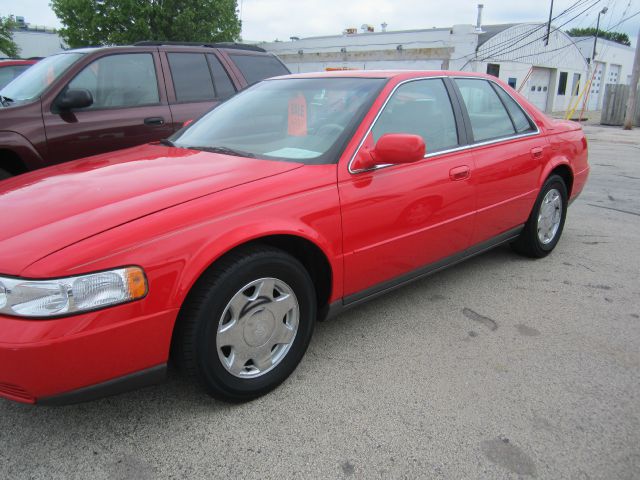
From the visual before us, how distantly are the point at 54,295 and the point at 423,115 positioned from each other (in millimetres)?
2361

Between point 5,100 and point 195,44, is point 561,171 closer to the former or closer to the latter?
point 195,44

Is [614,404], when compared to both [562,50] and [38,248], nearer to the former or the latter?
[38,248]

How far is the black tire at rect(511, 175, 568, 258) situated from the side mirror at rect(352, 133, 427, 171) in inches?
77.1

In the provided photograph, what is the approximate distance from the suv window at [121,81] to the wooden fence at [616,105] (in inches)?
787

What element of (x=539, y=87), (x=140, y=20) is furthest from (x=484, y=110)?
(x=539, y=87)

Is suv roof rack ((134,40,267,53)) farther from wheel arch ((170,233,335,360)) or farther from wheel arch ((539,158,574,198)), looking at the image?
wheel arch ((539,158,574,198))

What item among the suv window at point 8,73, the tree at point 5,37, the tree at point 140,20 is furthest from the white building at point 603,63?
the suv window at point 8,73

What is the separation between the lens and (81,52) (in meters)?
4.63

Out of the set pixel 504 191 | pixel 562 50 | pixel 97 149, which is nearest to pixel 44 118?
pixel 97 149

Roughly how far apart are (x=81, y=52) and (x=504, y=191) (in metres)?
3.93

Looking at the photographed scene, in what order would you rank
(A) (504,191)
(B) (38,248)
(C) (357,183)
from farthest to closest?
(A) (504,191), (C) (357,183), (B) (38,248)

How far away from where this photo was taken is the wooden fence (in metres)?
19.4

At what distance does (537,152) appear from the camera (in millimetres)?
3928

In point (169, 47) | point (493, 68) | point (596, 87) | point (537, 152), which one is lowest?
point (596, 87)
